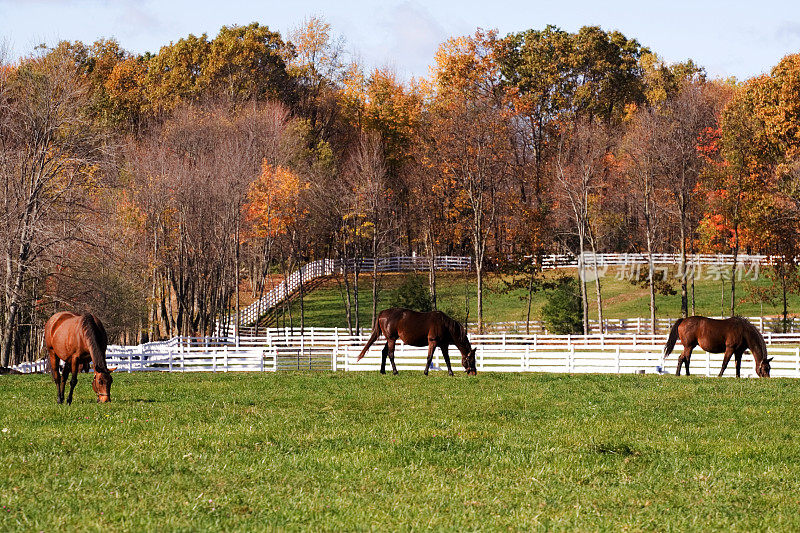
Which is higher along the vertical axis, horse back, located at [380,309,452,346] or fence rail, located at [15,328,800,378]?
horse back, located at [380,309,452,346]

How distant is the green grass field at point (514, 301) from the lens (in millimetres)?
58750

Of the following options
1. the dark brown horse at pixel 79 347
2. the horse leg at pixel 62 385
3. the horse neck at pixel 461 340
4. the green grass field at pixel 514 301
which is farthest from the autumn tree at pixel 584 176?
the dark brown horse at pixel 79 347

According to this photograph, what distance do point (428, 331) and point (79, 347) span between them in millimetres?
11004

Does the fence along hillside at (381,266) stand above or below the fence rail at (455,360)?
above

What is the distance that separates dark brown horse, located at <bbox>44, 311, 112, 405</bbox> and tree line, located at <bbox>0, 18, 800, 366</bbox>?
14.5 metres

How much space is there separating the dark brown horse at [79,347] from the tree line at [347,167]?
14.5 meters

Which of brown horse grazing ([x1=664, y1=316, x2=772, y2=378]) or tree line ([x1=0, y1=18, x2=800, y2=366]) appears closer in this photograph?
brown horse grazing ([x1=664, y1=316, x2=772, y2=378])

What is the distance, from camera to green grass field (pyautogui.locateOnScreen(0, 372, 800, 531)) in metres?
8.66

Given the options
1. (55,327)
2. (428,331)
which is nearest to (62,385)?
(55,327)

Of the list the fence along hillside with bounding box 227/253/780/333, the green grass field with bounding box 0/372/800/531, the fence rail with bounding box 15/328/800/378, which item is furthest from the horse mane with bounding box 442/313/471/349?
the fence along hillside with bounding box 227/253/780/333

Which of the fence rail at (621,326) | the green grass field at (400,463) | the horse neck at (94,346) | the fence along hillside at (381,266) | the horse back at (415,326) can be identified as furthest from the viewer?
the fence along hillside at (381,266)

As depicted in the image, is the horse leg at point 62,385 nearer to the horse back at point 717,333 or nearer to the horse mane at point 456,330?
the horse mane at point 456,330

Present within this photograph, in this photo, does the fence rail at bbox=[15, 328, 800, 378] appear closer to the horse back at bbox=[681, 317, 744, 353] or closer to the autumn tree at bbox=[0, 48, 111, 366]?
the horse back at bbox=[681, 317, 744, 353]

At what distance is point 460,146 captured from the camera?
166 feet
